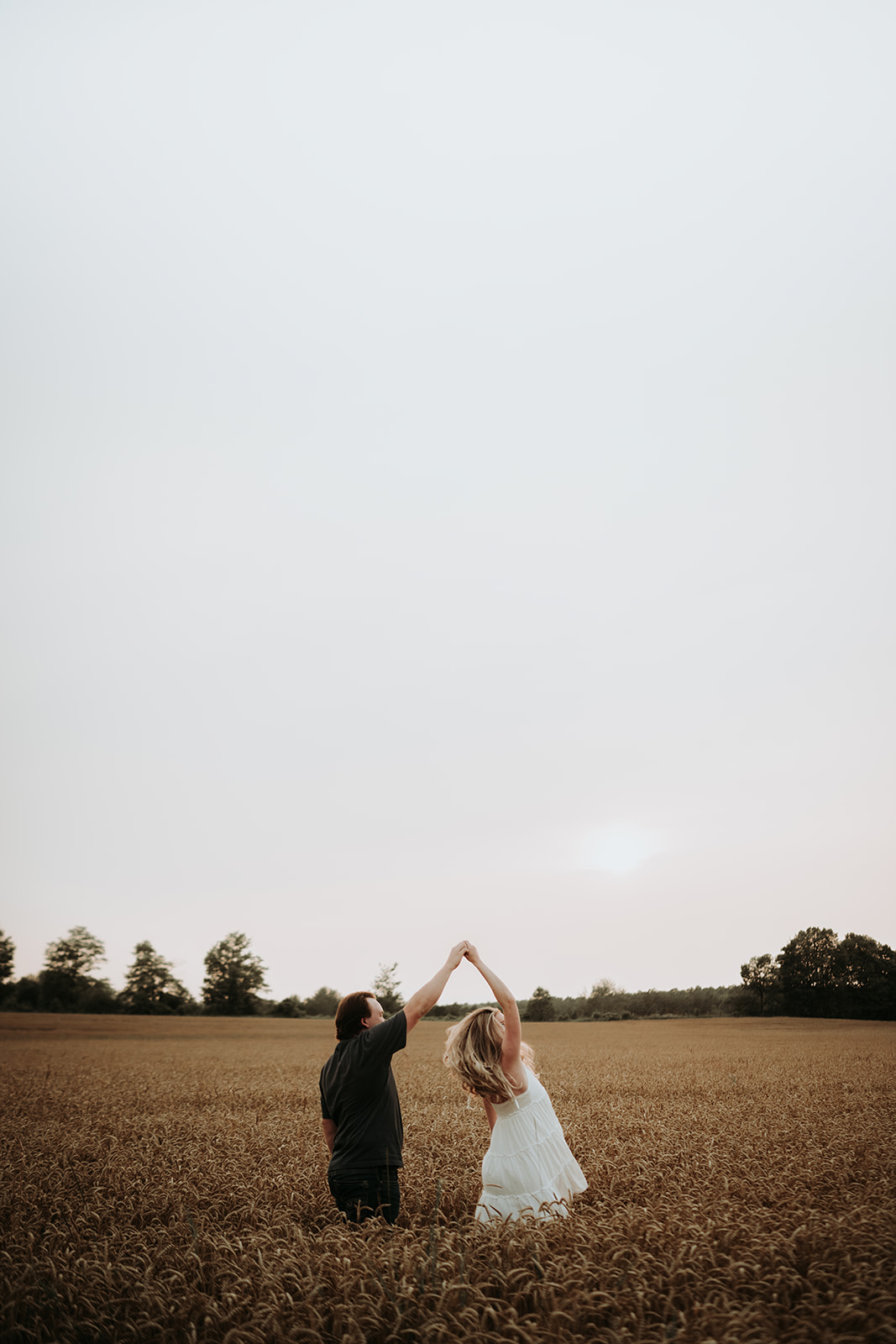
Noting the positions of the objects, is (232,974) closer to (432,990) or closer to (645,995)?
(645,995)

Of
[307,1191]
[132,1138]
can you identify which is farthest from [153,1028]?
[307,1191]

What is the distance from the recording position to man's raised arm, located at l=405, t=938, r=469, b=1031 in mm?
5422

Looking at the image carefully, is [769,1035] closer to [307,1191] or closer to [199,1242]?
[307,1191]

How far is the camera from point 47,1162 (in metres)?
10.0

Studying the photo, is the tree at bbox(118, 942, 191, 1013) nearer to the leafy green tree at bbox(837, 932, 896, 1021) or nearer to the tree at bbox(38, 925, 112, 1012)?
the tree at bbox(38, 925, 112, 1012)

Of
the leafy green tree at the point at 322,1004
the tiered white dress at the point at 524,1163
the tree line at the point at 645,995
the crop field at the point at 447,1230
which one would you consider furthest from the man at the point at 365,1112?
the leafy green tree at the point at 322,1004

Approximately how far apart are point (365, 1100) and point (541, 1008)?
76.7 meters

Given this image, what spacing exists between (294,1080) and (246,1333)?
2014 centimetres

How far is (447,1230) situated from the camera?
214 inches

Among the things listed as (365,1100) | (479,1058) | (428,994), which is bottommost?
(365,1100)

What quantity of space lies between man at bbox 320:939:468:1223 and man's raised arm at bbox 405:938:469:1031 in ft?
0.03

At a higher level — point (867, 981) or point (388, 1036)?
point (388, 1036)

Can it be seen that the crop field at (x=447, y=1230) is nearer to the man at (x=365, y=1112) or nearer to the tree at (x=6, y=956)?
the man at (x=365, y=1112)

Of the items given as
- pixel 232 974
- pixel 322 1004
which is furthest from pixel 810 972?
pixel 232 974
